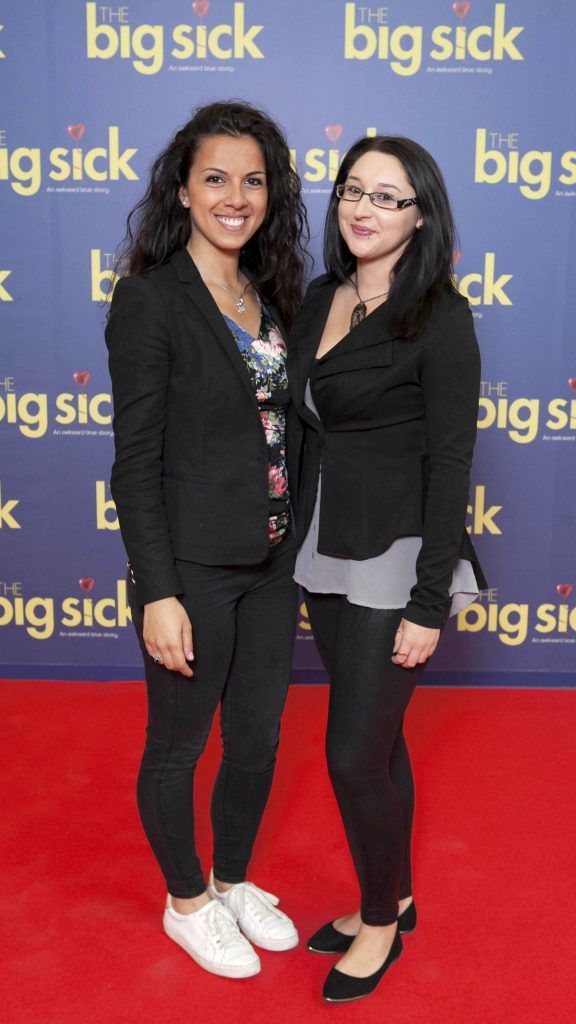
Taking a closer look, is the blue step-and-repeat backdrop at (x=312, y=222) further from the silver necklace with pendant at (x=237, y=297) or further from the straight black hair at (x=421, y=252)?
the straight black hair at (x=421, y=252)

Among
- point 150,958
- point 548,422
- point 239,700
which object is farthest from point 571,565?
point 150,958

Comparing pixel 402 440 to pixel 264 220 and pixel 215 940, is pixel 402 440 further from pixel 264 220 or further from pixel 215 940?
pixel 215 940

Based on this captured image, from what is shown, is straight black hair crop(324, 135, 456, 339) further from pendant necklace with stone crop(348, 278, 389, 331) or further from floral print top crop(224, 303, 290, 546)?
floral print top crop(224, 303, 290, 546)

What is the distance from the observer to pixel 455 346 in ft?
5.04

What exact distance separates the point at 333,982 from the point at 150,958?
1.23ft

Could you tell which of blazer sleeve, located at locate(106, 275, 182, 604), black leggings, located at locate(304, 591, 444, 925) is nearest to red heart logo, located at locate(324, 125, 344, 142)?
blazer sleeve, located at locate(106, 275, 182, 604)

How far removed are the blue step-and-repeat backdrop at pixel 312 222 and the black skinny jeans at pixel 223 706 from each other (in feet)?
4.77

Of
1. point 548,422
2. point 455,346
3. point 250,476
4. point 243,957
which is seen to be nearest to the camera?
point 455,346

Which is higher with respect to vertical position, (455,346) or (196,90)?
(196,90)

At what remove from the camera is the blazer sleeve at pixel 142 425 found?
5.19 ft

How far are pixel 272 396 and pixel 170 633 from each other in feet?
1.51

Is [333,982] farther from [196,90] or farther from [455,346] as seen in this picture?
[196,90]

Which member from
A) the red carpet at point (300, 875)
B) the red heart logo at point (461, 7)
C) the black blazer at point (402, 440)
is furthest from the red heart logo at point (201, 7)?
the red carpet at point (300, 875)

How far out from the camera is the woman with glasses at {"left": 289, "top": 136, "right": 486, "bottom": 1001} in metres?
1.56
